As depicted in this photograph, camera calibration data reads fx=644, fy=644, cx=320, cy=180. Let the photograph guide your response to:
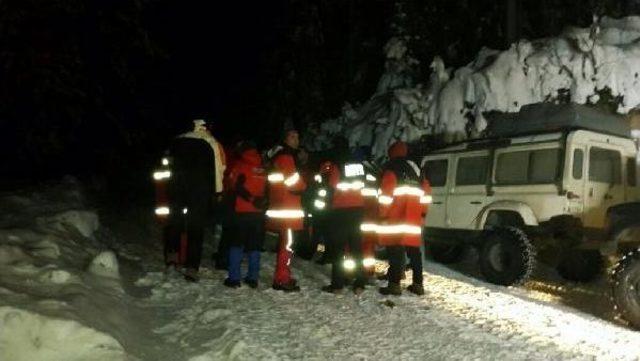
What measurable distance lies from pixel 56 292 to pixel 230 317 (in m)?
1.50

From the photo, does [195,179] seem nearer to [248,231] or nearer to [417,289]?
[248,231]

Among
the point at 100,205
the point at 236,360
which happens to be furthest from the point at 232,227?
the point at 100,205

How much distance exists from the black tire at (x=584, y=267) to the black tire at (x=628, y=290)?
2735 mm

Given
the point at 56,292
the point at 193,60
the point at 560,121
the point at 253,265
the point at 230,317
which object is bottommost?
the point at 230,317

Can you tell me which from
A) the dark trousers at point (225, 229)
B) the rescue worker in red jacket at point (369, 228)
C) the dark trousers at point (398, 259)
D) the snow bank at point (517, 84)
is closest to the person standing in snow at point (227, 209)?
the dark trousers at point (225, 229)

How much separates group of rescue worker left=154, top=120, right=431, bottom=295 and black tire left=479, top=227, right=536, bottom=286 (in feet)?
6.79

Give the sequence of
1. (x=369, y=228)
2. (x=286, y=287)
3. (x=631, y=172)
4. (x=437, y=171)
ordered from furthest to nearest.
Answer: (x=437, y=171)
(x=631, y=172)
(x=369, y=228)
(x=286, y=287)

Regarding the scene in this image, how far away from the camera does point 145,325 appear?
213 inches

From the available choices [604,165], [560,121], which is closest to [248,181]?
[604,165]

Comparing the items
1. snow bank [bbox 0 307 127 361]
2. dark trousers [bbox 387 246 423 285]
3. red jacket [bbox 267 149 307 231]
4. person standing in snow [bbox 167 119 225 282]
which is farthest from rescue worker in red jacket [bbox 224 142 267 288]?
snow bank [bbox 0 307 127 361]

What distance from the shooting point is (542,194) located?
932 cm

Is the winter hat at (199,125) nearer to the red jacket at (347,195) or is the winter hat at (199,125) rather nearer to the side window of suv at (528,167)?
the red jacket at (347,195)

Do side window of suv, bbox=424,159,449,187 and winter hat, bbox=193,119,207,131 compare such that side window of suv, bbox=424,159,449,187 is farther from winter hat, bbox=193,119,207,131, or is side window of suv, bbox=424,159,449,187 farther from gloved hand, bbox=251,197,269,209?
winter hat, bbox=193,119,207,131

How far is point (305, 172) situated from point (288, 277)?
9.96 feet
